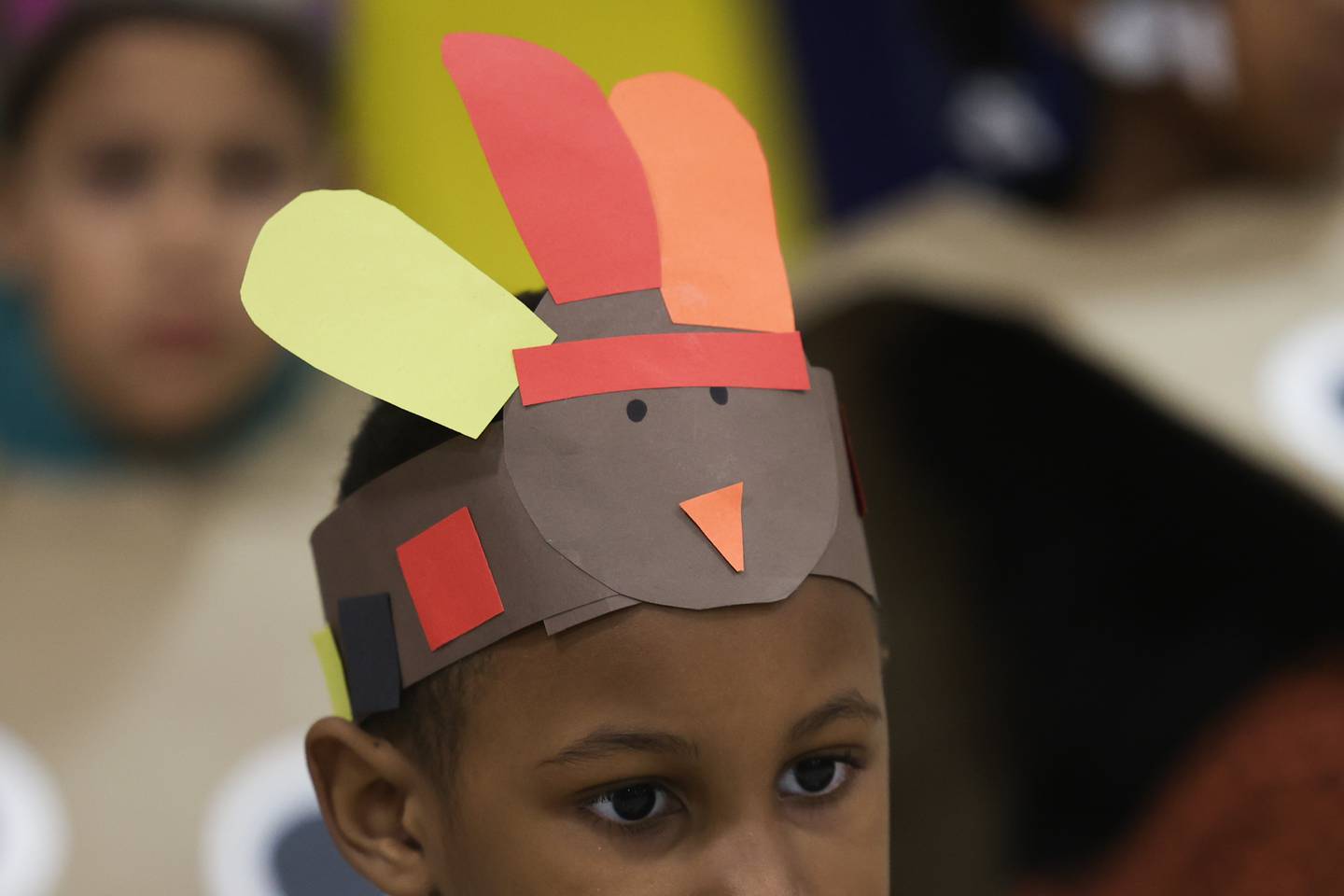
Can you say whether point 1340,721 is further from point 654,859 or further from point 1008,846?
point 654,859

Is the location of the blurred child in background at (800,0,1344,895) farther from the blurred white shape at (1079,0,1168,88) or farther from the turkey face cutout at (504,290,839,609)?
the turkey face cutout at (504,290,839,609)

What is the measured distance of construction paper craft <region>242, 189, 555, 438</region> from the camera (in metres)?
0.63

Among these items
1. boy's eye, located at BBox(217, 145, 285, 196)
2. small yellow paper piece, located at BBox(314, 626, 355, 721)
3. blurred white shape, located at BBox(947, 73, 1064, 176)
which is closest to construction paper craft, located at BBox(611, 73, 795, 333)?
small yellow paper piece, located at BBox(314, 626, 355, 721)

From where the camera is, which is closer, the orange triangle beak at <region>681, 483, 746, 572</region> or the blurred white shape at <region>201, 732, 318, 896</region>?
the orange triangle beak at <region>681, 483, 746, 572</region>

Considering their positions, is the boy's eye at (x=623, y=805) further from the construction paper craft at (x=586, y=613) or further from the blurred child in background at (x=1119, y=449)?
the blurred child in background at (x=1119, y=449)

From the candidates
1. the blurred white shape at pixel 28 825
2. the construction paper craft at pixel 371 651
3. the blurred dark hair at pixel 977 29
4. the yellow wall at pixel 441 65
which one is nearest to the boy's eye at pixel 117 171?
the yellow wall at pixel 441 65

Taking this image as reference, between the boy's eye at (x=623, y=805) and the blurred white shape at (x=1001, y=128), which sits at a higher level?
the blurred white shape at (x=1001, y=128)

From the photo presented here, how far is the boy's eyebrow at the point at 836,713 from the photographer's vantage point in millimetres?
647

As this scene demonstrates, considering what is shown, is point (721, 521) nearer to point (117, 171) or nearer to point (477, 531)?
point (477, 531)

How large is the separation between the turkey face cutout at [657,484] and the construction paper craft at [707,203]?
1.0 inches

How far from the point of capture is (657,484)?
64cm

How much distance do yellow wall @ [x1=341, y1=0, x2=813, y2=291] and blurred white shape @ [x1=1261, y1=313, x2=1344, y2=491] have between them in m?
0.64

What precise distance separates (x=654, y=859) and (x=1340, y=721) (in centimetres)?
67

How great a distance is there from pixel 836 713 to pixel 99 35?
92 centimetres
